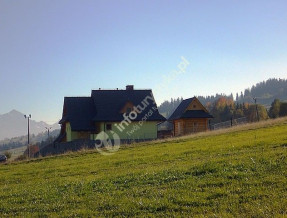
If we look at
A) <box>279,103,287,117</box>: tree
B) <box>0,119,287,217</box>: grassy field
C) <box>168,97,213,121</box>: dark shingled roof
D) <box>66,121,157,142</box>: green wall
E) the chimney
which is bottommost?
<box>0,119,287,217</box>: grassy field

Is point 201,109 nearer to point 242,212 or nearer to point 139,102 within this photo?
point 139,102

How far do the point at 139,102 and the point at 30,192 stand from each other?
40.2 metres

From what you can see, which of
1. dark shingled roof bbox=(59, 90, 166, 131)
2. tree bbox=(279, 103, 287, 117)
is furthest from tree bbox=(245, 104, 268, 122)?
dark shingled roof bbox=(59, 90, 166, 131)

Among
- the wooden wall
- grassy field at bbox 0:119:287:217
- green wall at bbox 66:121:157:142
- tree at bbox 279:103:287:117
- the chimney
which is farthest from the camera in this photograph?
tree at bbox 279:103:287:117

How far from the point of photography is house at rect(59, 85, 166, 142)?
48.7 m

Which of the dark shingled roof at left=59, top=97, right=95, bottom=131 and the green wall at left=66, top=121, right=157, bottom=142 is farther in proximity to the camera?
Answer: the dark shingled roof at left=59, top=97, right=95, bottom=131

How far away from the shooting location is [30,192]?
12.8 m

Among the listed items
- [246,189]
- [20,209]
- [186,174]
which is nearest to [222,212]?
[246,189]

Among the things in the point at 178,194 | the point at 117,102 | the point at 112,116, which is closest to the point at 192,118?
the point at 117,102

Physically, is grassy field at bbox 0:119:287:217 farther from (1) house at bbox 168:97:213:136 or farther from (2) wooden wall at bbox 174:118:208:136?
(2) wooden wall at bbox 174:118:208:136

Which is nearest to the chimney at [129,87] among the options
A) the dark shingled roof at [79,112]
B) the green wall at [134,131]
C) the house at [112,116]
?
the house at [112,116]

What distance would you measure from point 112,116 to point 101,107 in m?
2.33

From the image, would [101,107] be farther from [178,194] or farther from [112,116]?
[178,194]

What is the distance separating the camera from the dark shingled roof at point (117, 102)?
49219 millimetres
